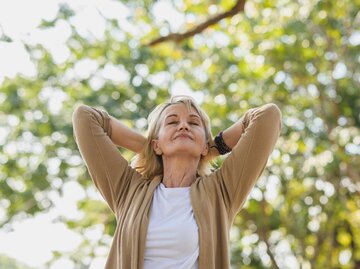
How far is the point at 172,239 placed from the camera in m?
2.23

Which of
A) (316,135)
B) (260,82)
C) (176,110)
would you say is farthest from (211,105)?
(176,110)

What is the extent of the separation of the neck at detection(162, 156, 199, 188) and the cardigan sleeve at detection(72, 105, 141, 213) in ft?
0.40

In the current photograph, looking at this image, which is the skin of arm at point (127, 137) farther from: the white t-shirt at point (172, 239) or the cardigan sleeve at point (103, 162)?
the white t-shirt at point (172, 239)

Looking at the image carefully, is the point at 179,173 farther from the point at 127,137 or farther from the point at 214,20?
the point at 214,20

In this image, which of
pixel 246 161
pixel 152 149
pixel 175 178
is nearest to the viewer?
pixel 246 161

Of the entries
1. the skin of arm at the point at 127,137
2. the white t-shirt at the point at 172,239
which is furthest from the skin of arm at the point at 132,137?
the white t-shirt at the point at 172,239

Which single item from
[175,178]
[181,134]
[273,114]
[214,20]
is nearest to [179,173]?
[175,178]

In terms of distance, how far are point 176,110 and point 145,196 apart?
352mm

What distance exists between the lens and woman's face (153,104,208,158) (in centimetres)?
244

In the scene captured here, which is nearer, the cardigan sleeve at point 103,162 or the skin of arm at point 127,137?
the cardigan sleeve at point 103,162

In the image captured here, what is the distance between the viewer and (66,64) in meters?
8.17

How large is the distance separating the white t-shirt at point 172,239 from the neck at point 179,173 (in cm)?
13

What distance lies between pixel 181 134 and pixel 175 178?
156 mm

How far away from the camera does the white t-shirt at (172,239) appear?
2.21 m
